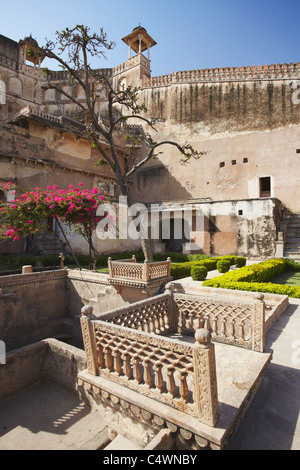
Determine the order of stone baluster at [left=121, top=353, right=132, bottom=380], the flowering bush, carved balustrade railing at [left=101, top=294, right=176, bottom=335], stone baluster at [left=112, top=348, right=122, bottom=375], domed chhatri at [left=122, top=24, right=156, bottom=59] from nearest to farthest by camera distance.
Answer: stone baluster at [left=121, top=353, right=132, bottom=380] < stone baluster at [left=112, top=348, right=122, bottom=375] < carved balustrade railing at [left=101, top=294, right=176, bottom=335] < the flowering bush < domed chhatri at [left=122, top=24, right=156, bottom=59]

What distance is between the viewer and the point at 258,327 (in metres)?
4.32

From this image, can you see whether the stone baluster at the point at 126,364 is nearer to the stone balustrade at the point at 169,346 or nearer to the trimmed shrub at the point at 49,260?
the stone balustrade at the point at 169,346

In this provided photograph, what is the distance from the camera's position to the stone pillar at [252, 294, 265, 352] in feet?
14.0

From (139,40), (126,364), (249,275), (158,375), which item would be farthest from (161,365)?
(139,40)

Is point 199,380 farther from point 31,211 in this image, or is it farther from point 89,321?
point 31,211

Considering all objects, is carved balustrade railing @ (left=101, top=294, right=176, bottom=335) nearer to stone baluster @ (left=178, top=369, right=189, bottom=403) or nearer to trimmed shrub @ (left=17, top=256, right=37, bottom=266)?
stone baluster @ (left=178, top=369, right=189, bottom=403)

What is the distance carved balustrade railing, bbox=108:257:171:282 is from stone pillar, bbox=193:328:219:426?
558 cm

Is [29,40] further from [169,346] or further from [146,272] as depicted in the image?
[169,346]

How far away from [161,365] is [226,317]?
7.14ft

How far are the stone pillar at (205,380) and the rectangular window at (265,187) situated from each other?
20.2 metres

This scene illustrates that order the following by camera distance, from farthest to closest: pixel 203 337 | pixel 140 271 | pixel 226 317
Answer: pixel 140 271 < pixel 226 317 < pixel 203 337

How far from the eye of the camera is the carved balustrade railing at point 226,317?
436 cm

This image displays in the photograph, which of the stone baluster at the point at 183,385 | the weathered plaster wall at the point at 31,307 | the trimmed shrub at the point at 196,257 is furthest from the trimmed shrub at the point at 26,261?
the stone baluster at the point at 183,385

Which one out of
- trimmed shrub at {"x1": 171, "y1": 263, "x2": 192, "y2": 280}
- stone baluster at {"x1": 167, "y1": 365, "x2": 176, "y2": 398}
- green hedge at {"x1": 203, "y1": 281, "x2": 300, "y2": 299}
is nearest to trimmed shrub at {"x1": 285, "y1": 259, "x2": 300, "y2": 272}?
trimmed shrub at {"x1": 171, "y1": 263, "x2": 192, "y2": 280}
